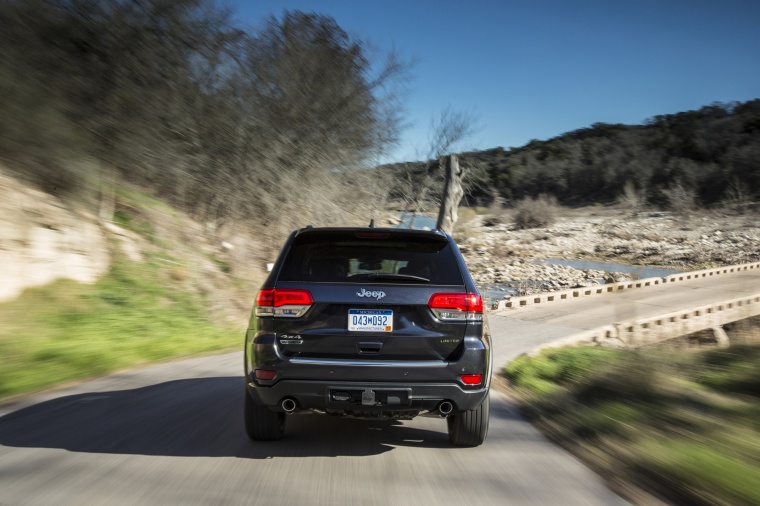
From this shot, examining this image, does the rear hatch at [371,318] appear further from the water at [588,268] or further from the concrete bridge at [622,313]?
the water at [588,268]

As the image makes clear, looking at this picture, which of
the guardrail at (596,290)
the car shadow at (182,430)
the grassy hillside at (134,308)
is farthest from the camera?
the guardrail at (596,290)

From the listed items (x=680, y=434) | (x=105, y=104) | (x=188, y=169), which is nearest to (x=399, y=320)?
(x=680, y=434)

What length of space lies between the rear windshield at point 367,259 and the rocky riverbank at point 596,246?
2305 cm

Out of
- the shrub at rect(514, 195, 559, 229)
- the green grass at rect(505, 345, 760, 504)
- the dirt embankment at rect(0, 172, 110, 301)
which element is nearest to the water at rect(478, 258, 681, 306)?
the shrub at rect(514, 195, 559, 229)

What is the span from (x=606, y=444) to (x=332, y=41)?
16344mm

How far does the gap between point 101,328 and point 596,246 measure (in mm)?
45797

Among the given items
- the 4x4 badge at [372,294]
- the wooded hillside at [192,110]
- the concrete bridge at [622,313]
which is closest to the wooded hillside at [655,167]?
the concrete bridge at [622,313]

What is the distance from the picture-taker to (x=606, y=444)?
4.91 meters

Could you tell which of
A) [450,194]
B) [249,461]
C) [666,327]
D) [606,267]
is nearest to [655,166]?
[606,267]

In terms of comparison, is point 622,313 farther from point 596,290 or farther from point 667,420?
point 667,420

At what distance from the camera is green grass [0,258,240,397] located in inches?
304

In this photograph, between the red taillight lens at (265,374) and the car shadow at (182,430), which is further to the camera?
the car shadow at (182,430)

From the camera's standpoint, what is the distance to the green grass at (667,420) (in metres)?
3.97

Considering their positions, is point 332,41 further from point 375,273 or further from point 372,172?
point 375,273
